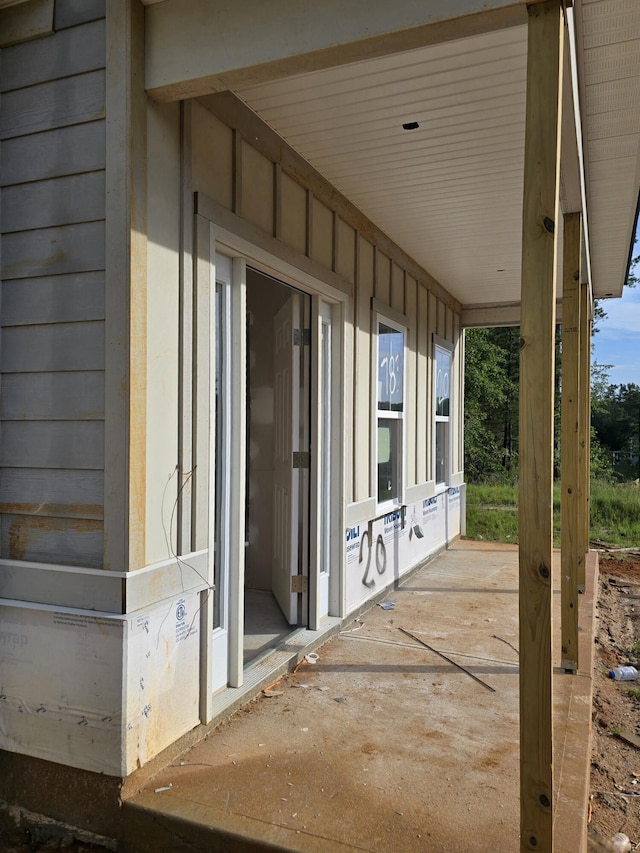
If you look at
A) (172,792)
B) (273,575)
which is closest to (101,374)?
(172,792)

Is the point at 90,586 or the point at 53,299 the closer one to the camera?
the point at 90,586

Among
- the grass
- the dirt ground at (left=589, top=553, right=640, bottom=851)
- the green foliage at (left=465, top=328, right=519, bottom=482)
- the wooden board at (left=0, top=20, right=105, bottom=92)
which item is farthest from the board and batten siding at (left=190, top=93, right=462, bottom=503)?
the green foliage at (left=465, top=328, right=519, bottom=482)

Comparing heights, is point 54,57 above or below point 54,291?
above

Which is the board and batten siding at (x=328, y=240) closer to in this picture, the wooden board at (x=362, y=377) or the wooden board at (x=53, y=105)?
the wooden board at (x=362, y=377)

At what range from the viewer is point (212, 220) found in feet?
9.25

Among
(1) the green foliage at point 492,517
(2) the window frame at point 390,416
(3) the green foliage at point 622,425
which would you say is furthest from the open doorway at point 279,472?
(3) the green foliage at point 622,425

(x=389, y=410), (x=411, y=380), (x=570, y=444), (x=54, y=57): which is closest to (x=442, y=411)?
(x=411, y=380)

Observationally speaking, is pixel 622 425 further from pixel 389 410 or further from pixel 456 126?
pixel 456 126

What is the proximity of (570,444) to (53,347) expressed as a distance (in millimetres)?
2908

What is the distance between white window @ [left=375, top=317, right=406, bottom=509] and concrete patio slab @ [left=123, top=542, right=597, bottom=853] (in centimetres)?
159

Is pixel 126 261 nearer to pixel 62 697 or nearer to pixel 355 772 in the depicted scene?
pixel 62 697

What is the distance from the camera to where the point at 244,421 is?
3.18 meters

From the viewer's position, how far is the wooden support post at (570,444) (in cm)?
364

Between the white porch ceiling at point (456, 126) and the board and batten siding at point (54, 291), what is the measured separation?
34.6 inches
